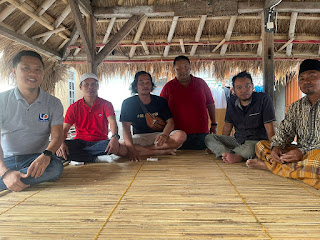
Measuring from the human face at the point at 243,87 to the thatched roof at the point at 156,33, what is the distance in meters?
1.57

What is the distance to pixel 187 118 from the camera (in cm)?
345

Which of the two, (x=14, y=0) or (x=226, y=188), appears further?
(x=14, y=0)

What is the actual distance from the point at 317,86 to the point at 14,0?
3.64 metres

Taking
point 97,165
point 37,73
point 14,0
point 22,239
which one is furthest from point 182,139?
point 14,0

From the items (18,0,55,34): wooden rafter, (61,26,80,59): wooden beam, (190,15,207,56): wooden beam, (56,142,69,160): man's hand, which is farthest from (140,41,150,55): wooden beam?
(56,142,69,160): man's hand

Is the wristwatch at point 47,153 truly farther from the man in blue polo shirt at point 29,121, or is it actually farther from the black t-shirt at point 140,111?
the black t-shirt at point 140,111

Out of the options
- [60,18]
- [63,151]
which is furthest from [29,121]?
[60,18]

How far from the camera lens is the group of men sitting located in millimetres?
1998

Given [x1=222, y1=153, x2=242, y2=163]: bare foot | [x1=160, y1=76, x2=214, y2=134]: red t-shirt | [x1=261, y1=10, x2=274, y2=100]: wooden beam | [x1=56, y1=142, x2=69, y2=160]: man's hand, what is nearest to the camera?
[x1=222, y1=153, x2=242, y2=163]: bare foot

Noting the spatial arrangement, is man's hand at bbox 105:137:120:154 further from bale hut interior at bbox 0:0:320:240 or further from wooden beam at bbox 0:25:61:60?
wooden beam at bbox 0:25:61:60

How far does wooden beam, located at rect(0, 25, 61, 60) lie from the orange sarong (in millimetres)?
3661

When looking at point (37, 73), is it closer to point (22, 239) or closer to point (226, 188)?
point (22, 239)

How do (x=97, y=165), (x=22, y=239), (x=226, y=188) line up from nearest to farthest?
(x=22, y=239) < (x=226, y=188) < (x=97, y=165)

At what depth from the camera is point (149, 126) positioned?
3137 millimetres
